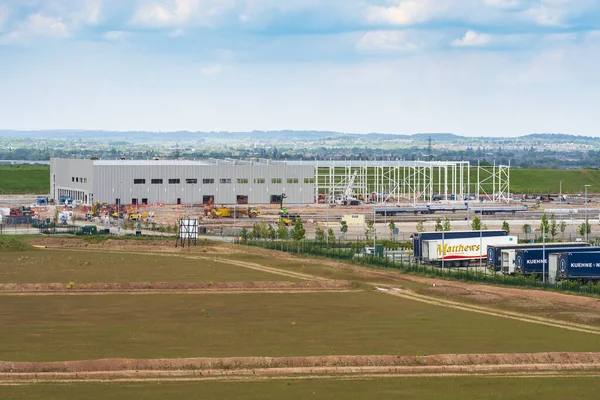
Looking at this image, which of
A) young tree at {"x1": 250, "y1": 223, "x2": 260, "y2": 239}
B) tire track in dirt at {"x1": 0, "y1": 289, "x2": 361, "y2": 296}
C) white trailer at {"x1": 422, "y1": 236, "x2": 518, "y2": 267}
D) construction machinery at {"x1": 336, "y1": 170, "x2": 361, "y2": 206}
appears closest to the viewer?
tire track in dirt at {"x1": 0, "y1": 289, "x2": 361, "y2": 296}

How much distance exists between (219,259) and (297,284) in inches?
556

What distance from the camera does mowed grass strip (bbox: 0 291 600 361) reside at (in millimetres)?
37378

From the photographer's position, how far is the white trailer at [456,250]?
64.9 meters

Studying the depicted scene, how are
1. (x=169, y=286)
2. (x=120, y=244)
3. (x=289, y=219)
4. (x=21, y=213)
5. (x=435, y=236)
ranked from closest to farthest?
(x=169, y=286) < (x=435, y=236) < (x=120, y=244) < (x=289, y=219) < (x=21, y=213)

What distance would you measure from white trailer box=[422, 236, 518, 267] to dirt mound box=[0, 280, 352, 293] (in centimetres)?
1034

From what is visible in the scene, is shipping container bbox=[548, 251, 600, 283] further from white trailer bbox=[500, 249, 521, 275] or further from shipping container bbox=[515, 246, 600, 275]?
white trailer bbox=[500, 249, 521, 275]

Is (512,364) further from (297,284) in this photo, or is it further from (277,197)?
(277,197)

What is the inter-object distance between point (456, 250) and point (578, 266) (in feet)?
36.0

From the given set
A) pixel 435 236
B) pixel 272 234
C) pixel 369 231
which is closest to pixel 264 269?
pixel 435 236

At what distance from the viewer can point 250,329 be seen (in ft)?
137

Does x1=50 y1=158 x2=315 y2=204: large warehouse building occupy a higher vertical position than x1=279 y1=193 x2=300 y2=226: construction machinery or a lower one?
higher

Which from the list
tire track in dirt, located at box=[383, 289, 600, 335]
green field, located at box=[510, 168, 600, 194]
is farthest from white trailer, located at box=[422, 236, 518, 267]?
green field, located at box=[510, 168, 600, 194]

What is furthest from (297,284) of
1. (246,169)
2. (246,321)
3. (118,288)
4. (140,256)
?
(246,169)

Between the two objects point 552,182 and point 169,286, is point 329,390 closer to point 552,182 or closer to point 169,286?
point 169,286
